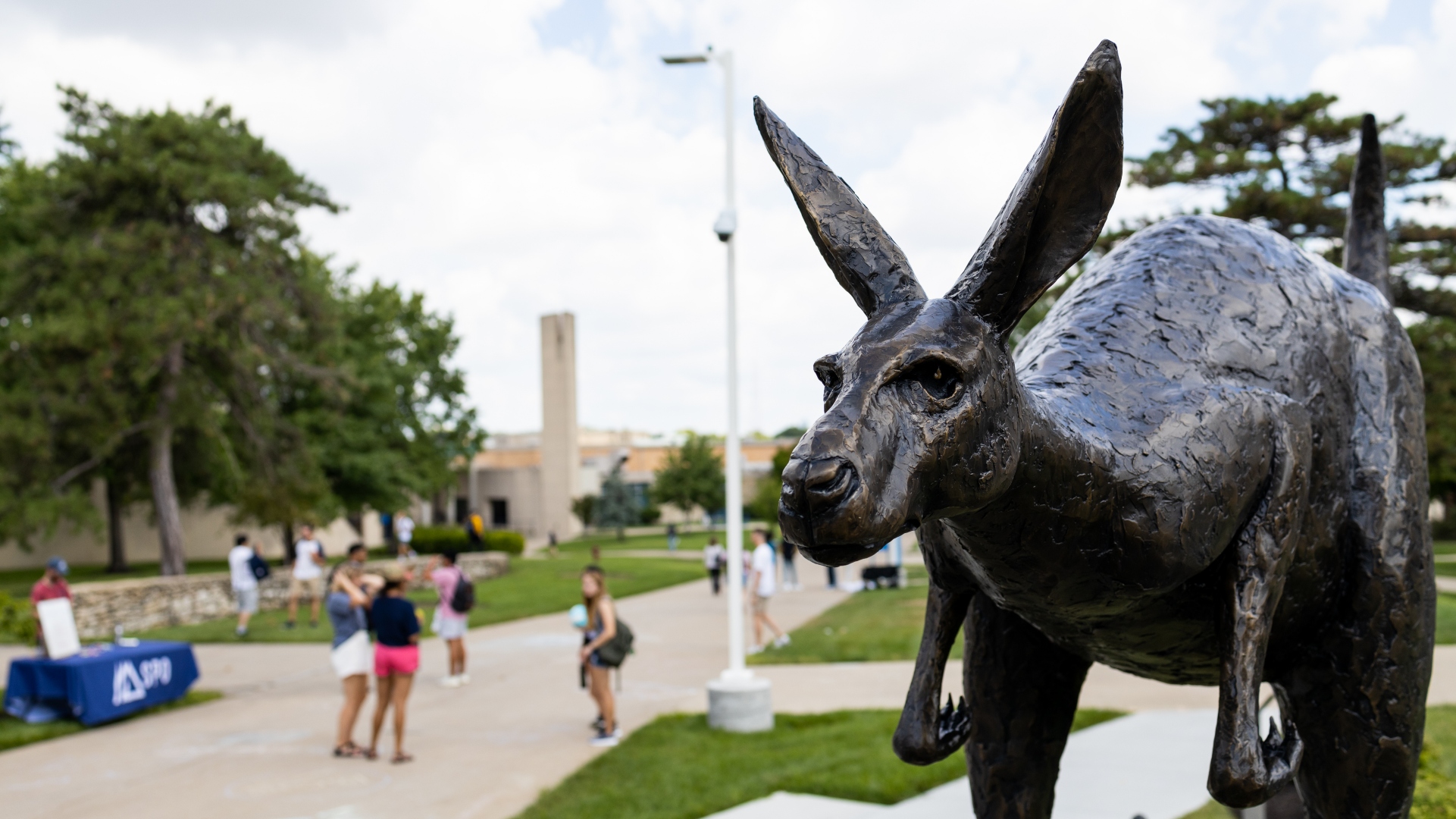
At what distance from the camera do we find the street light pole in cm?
956

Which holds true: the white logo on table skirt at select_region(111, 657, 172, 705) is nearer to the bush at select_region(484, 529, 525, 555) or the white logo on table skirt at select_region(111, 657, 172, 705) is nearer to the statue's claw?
the statue's claw

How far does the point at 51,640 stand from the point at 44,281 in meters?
15.1

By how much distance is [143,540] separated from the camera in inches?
1473

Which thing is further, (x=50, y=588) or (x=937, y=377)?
(x=50, y=588)

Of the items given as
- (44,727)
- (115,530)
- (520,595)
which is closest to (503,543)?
(115,530)

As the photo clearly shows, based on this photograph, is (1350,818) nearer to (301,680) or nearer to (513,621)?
(301,680)

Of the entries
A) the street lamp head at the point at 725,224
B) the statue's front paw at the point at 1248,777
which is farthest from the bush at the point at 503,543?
the statue's front paw at the point at 1248,777

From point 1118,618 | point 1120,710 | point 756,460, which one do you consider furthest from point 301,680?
point 756,460

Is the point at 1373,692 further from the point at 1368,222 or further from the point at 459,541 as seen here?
the point at 459,541

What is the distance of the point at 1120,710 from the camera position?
33.0 feet

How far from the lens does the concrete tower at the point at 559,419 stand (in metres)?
50.2

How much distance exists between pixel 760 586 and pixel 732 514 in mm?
5085

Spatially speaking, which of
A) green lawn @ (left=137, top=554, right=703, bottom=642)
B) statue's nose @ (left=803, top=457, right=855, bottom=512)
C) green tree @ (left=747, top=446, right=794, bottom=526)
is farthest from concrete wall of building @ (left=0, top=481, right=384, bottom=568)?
statue's nose @ (left=803, top=457, right=855, bottom=512)

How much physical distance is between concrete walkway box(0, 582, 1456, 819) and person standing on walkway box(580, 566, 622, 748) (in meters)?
0.35
